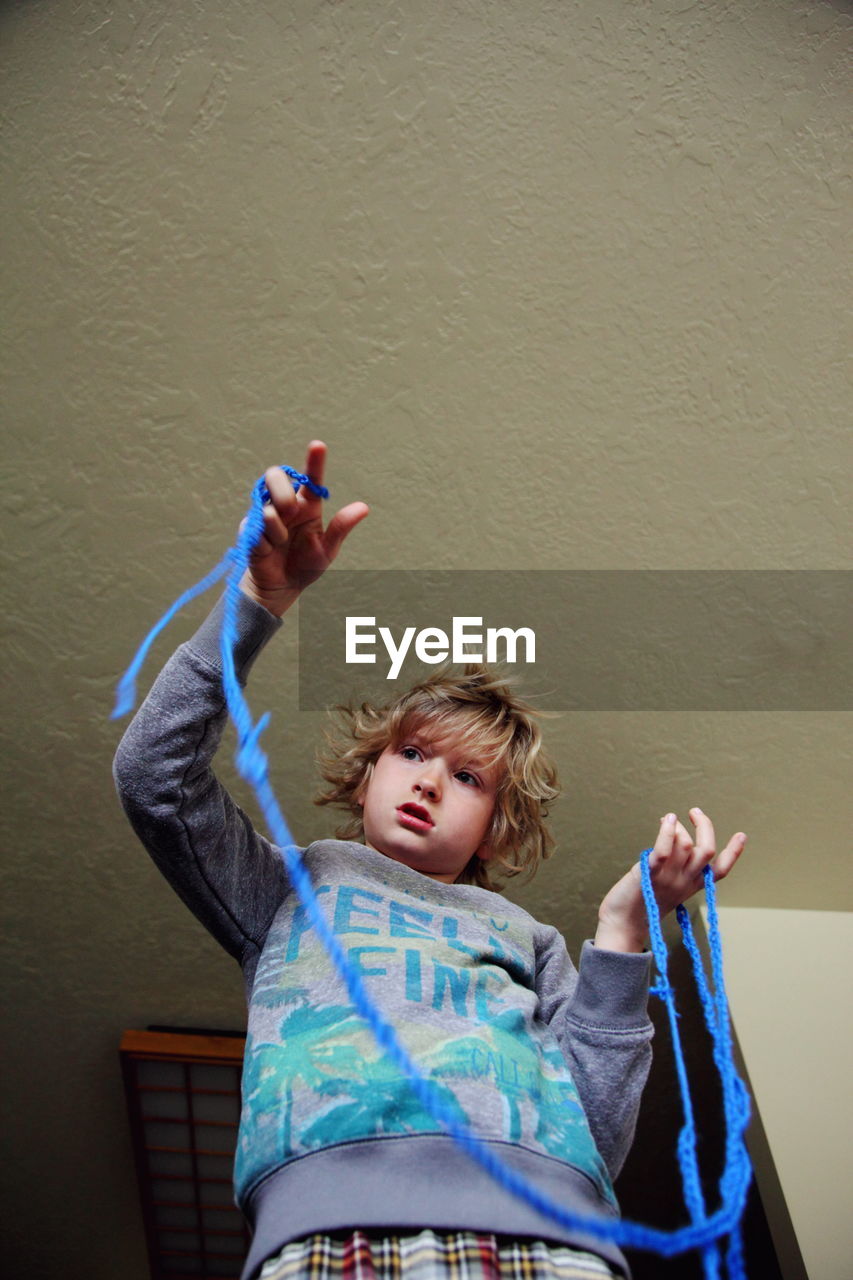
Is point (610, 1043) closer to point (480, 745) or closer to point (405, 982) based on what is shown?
point (405, 982)

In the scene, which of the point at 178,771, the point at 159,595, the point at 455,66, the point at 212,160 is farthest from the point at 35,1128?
the point at 455,66

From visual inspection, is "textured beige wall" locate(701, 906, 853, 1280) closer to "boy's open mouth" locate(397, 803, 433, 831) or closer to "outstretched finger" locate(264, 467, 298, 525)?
"boy's open mouth" locate(397, 803, 433, 831)

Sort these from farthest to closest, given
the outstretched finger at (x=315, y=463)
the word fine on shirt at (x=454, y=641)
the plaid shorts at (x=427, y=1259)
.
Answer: the word fine on shirt at (x=454, y=641), the outstretched finger at (x=315, y=463), the plaid shorts at (x=427, y=1259)

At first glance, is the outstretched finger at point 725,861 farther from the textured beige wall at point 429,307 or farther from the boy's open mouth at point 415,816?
the textured beige wall at point 429,307

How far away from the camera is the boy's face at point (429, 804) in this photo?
33.7 inches

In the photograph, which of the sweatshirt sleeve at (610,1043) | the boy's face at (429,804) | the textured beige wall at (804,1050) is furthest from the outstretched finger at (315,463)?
the textured beige wall at (804,1050)

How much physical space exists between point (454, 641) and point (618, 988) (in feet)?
1.75

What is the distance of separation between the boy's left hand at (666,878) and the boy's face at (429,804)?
0.14 m

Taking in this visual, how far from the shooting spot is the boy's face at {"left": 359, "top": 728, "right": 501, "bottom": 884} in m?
0.86

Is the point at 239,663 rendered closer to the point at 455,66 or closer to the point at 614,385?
the point at 614,385

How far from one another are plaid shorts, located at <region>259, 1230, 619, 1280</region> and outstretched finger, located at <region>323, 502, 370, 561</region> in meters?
0.43

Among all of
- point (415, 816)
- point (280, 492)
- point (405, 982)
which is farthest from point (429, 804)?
point (280, 492)

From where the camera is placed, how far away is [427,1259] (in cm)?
58

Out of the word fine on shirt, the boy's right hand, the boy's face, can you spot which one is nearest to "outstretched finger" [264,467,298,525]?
the boy's right hand
